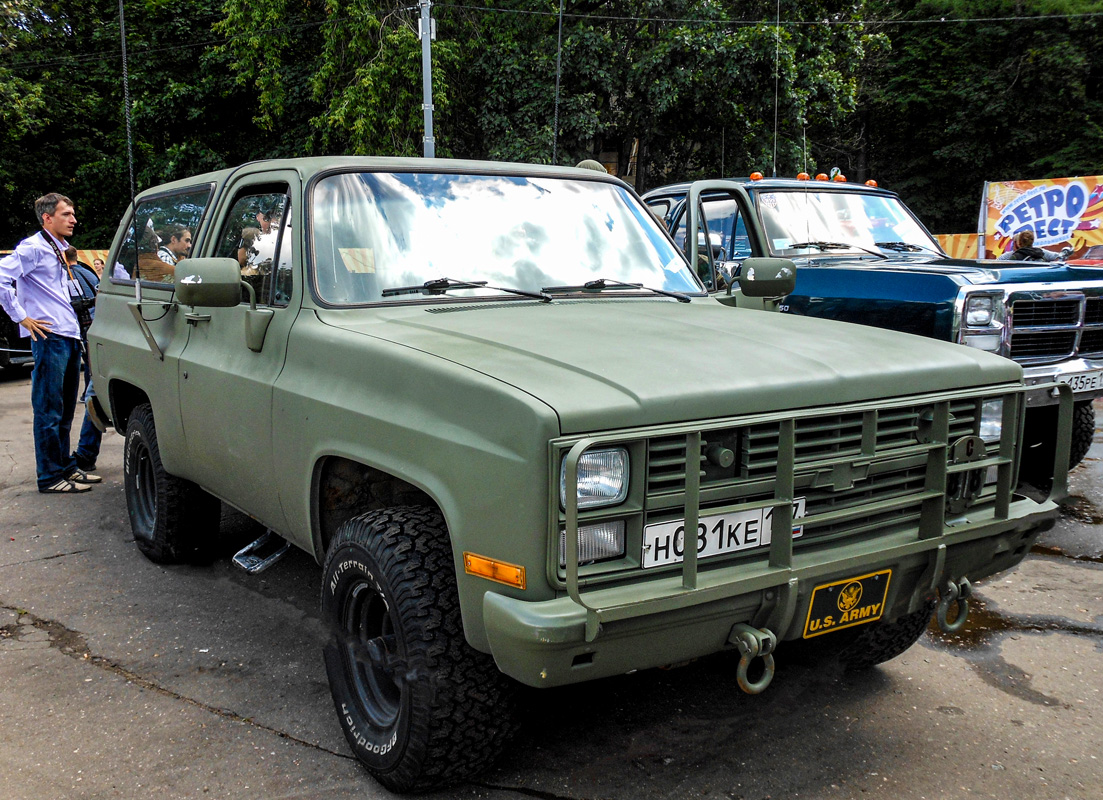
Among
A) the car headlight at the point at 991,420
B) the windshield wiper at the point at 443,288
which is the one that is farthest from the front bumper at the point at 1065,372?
the windshield wiper at the point at 443,288

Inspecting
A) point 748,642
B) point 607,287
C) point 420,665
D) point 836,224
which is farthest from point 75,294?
point 748,642

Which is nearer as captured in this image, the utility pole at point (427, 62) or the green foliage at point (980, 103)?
the utility pole at point (427, 62)

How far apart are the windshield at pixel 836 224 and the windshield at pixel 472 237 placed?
303cm

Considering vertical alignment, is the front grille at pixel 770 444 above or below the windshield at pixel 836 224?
below

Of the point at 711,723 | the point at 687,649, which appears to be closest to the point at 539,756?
the point at 711,723

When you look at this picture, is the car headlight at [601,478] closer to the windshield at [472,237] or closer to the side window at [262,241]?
the windshield at [472,237]

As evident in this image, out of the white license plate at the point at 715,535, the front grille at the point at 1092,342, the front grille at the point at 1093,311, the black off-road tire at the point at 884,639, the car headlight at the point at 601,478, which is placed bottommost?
the black off-road tire at the point at 884,639

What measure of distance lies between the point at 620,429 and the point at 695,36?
1765 centimetres

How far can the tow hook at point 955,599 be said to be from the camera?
2896 mm

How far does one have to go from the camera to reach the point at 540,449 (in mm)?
2256

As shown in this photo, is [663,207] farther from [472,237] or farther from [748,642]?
[748,642]

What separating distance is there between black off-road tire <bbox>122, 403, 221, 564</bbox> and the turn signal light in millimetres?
2669

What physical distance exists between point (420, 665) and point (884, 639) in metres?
1.84

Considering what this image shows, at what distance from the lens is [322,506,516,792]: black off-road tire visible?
2.60 metres
